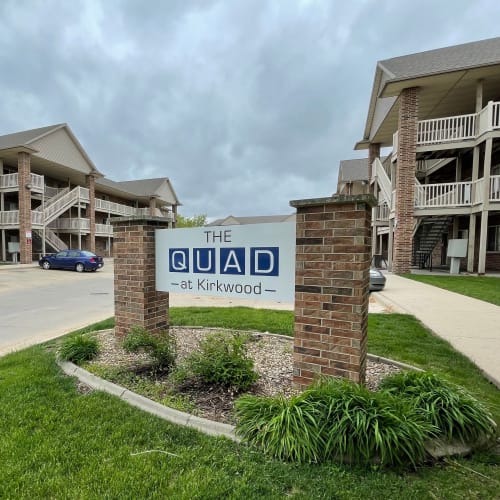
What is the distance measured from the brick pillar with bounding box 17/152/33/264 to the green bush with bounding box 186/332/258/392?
913 inches

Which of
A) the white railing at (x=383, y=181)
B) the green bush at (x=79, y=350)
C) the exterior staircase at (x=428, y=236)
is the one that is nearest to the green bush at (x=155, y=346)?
the green bush at (x=79, y=350)

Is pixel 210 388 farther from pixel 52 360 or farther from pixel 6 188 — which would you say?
pixel 6 188

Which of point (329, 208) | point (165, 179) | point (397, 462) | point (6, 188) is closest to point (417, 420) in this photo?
point (397, 462)

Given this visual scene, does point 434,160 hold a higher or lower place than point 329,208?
higher

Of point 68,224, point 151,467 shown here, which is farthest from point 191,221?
point 151,467

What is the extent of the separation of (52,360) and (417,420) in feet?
13.2

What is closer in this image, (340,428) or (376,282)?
(340,428)

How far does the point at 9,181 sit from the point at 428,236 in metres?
27.8

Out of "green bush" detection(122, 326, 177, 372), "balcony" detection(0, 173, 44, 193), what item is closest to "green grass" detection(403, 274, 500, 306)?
"green bush" detection(122, 326, 177, 372)

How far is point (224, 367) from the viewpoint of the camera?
3.02m

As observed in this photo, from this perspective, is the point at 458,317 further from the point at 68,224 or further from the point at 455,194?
the point at 68,224

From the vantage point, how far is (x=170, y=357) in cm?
345

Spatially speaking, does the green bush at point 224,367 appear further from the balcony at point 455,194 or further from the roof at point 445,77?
the roof at point 445,77

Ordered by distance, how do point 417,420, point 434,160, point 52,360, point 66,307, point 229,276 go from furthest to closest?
point 434,160, point 66,307, point 52,360, point 229,276, point 417,420
